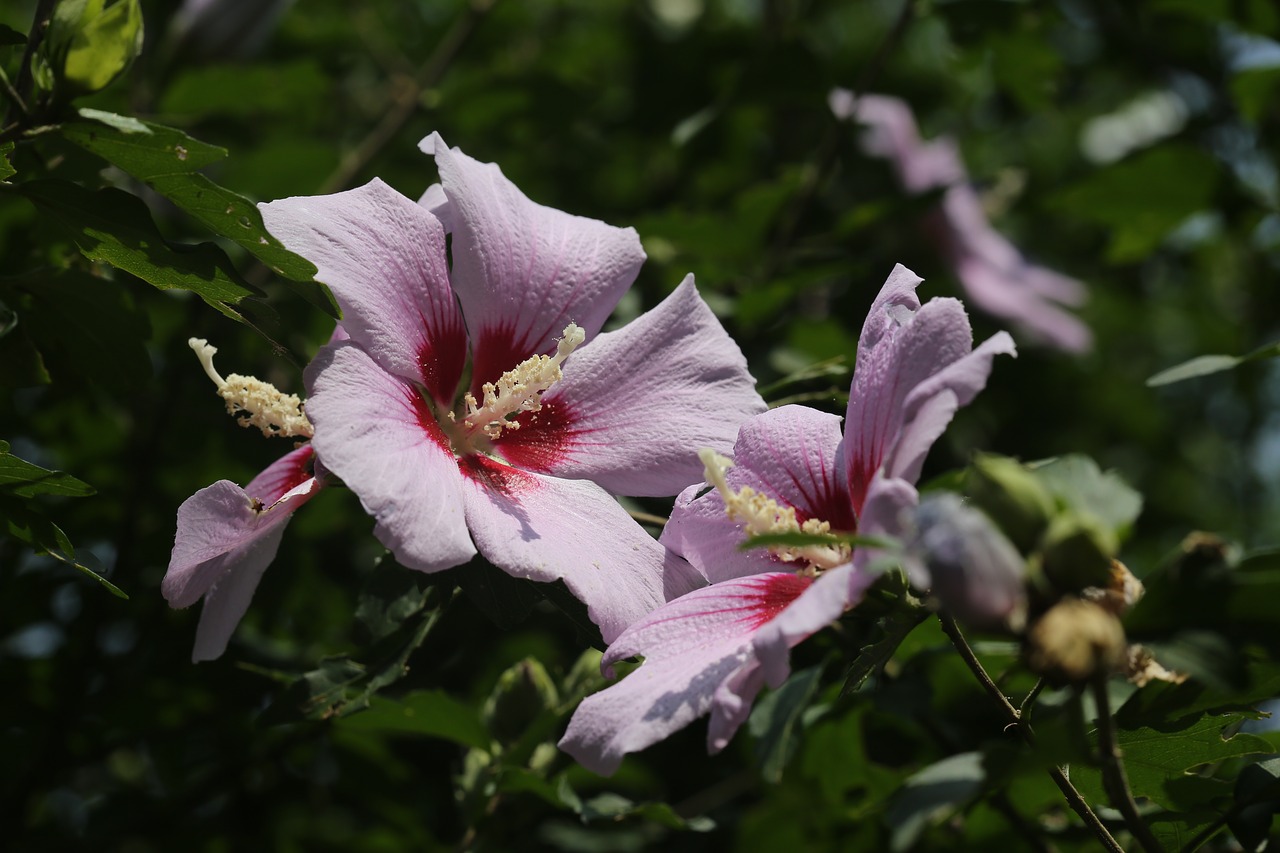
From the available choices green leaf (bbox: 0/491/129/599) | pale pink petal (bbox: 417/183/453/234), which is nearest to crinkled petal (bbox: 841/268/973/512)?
pale pink petal (bbox: 417/183/453/234)

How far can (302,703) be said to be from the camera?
56.2 inches

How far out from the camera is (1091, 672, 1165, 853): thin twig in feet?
3.07

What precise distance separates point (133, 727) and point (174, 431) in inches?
24.2

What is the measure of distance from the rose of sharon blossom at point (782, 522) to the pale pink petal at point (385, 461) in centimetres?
22

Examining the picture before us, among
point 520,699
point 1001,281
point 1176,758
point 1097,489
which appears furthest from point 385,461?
point 1001,281

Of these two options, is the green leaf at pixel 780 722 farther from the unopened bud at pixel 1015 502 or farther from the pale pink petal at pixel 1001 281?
the pale pink petal at pixel 1001 281

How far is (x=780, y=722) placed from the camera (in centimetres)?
155

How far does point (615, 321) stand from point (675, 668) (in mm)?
1112

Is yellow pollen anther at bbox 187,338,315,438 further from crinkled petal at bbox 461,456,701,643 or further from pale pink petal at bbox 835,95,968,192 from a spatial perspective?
pale pink petal at bbox 835,95,968,192

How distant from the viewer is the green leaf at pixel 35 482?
1312 mm

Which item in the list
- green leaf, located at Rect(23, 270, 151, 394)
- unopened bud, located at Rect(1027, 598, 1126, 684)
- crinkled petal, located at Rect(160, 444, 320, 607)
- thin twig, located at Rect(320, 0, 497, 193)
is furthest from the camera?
→ thin twig, located at Rect(320, 0, 497, 193)

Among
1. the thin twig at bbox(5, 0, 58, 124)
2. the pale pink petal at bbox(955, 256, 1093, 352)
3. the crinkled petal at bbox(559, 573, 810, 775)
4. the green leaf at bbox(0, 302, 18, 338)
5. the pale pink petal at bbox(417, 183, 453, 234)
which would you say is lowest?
the pale pink petal at bbox(955, 256, 1093, 352)

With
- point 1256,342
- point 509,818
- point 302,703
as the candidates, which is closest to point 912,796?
point 302,703

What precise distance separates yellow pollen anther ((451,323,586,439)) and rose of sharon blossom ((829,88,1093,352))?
6.73ft
